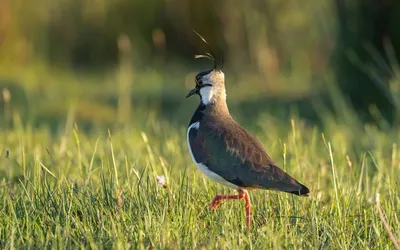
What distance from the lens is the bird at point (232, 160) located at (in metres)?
3.87

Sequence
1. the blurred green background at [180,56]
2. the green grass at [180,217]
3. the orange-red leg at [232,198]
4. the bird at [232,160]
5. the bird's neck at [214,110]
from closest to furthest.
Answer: the green grass at [180,217] < the bird at [232,160] < the orange-red leg at [232,198] < the bird's neck at [214,110] < the blurred green background at [180,56]

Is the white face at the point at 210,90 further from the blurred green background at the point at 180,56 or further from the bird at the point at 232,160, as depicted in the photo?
the blurred green background at the point at 180,56

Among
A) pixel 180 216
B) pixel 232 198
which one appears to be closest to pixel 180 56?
pixel 232 198

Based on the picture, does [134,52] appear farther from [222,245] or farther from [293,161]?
[222,245]

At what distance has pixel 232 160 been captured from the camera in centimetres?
402

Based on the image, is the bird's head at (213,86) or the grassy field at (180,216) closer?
the grassy field at (180,216)

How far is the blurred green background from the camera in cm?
835

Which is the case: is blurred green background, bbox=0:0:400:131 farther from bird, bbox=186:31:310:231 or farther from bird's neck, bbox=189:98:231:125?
bird, bbox=186:31:310:231

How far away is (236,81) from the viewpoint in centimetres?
1172

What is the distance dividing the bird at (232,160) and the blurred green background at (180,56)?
394 cm

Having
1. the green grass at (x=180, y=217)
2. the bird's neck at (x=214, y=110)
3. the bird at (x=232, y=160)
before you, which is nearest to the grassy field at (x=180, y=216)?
the green grass at (x=180, y=217)

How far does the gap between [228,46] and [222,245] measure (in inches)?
372

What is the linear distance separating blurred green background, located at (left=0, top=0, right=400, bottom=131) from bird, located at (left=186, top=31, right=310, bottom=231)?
3938mm

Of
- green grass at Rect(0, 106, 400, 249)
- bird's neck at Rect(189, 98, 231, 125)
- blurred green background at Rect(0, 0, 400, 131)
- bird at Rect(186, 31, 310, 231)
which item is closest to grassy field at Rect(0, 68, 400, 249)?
green grass at Rect(0, 106, 400, 249)
